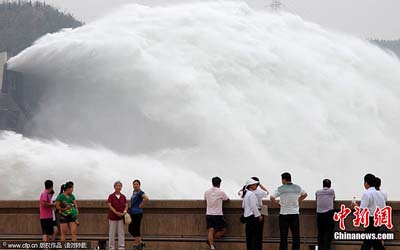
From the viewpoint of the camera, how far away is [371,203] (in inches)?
445

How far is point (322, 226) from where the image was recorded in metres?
12.5

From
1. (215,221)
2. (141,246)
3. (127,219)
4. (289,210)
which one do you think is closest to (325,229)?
(289,210)

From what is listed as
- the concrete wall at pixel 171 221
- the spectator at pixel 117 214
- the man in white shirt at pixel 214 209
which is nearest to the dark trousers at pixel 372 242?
the concrete wall at pixel 171 221

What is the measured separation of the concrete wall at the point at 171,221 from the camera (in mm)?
13219

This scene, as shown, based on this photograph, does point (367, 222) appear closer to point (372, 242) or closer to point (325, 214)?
point (372, 242)

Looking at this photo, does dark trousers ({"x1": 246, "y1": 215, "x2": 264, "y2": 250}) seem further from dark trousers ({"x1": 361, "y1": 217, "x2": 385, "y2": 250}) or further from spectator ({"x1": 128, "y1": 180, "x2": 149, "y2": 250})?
spectator ({"x1": 128, "y1": 180, "x2": 149, "y2": 250})

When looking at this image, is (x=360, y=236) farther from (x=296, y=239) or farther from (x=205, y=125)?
(x=205, y=125)

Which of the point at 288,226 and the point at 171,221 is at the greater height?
the point at 171,221

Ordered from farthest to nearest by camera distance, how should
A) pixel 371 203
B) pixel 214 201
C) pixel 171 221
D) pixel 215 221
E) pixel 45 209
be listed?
pixel 171 221
pixel 45 209
pixel 215 221
pixel 214 201
pixel 371 203

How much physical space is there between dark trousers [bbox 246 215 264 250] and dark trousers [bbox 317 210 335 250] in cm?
102

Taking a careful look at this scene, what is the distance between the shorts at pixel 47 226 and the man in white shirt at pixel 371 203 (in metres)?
5.61

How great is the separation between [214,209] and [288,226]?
1370mm

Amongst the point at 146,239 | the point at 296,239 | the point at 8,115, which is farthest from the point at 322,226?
the point at 8,115

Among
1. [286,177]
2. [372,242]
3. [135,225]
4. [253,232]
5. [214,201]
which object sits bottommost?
[372,242]
